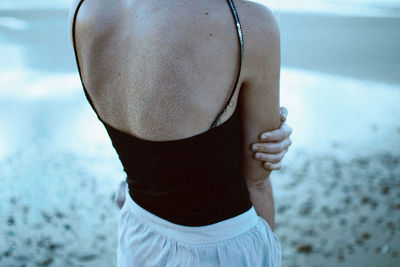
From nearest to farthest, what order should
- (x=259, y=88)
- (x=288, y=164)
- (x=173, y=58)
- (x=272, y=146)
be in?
(x=173, y=58), (x=259, y=88), (x=272, y=146), (x=288, y=164)

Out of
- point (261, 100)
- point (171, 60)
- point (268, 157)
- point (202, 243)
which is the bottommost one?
point (202, 243)

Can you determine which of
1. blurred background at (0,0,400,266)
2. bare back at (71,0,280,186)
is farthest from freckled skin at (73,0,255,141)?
blurred background at (0,0,400,266)

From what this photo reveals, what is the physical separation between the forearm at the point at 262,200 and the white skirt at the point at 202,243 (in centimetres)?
5

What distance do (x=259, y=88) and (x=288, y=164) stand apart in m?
2.73

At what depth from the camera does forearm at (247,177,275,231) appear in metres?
1.22

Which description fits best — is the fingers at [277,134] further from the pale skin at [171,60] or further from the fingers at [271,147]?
the pale skin at [171,60]

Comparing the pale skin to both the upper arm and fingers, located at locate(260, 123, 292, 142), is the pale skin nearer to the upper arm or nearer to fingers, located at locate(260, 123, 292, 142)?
the upper arm

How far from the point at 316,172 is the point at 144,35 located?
298 centimetres

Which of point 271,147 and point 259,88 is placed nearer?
point 259,88

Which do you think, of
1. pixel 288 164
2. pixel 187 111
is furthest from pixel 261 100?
pixel 288 164

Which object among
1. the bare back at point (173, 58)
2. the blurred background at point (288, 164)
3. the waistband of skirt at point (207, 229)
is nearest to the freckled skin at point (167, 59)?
the bare back at point (173, 58)

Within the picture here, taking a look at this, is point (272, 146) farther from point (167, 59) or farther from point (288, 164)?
point (288, 164)

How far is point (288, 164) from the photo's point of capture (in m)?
3.59

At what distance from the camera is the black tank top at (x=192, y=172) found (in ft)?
3.07
